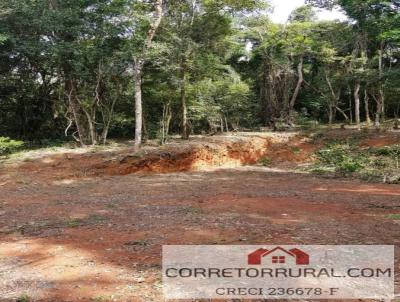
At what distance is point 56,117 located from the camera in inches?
1005

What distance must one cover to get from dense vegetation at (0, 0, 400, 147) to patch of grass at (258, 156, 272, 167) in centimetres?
400

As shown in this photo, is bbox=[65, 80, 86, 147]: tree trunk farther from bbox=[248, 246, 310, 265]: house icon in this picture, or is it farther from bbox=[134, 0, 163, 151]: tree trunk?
bbox=[248, 246, 310, 265]: house icon

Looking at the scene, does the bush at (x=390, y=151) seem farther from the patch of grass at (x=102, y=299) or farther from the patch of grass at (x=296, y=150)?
the patch of grass at (x=102, y=299)

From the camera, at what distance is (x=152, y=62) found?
19.4 m

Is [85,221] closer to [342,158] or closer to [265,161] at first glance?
[265,161]

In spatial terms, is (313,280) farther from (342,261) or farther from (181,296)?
(181,296)

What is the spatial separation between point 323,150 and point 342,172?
5.53 meters

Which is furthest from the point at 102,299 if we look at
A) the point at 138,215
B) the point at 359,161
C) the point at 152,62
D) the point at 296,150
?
the point at 296,150

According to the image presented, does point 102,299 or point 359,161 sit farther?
point 359,161

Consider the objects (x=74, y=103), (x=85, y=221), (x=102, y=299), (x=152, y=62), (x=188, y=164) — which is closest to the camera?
(x=102, y=299)

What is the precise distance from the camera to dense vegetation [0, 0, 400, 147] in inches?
706

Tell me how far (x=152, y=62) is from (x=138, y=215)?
39.5 ft

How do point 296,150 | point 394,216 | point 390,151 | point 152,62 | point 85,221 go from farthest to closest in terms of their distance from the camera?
point 296,150, point 152,62, point 390,151, point 85,221, point 394,216

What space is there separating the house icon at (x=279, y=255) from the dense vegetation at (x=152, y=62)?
9.53 m
